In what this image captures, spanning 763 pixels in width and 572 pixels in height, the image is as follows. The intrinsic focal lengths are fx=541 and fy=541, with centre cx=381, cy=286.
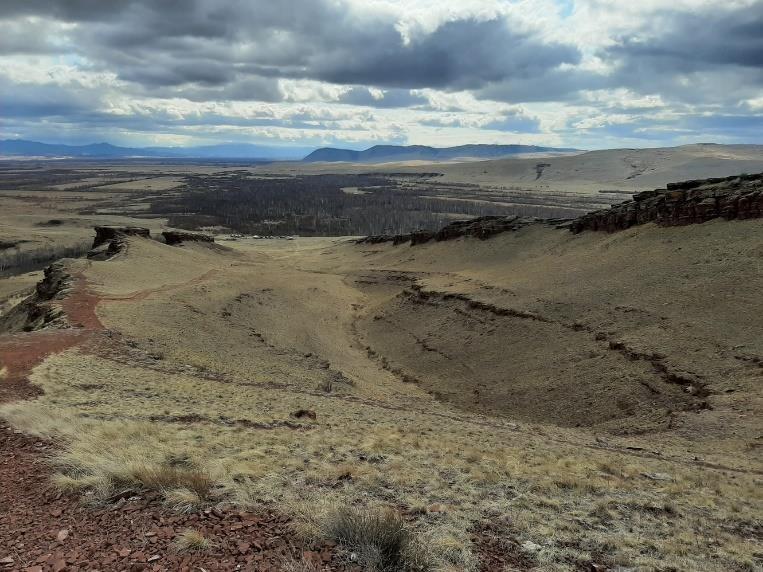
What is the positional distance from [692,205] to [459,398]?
75.5 ft

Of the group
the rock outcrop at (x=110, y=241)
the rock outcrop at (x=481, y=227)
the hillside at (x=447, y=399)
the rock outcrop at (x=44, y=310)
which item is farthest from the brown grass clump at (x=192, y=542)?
the rock outcrop at (x=481, y=227)

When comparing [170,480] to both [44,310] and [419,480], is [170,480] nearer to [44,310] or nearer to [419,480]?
[419,480]

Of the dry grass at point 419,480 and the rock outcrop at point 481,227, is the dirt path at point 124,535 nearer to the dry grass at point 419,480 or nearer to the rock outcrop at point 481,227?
the dry grass at point 419,480

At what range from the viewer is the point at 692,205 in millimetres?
36844

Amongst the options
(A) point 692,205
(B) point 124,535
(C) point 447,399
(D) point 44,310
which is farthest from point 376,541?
(A) point 692,205

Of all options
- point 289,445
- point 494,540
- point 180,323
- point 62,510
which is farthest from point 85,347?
point 494,540

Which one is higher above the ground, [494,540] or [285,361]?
[494,540]

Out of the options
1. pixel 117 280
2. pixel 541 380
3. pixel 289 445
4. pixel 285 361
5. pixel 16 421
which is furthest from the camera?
pixel 117 280

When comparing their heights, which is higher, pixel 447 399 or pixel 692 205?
pixel 692 205

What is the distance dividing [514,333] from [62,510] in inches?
1037

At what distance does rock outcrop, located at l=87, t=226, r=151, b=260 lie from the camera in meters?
52.8

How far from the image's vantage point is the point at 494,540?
27.0 feet

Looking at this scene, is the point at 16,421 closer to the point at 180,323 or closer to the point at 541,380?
the point at 180,323

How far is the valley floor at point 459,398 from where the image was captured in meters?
8.99
